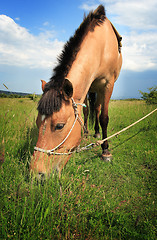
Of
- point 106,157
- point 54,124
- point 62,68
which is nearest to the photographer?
point 54,124

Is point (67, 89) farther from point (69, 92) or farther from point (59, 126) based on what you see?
point (59, 126)

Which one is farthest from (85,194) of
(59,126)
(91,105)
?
(91,105)

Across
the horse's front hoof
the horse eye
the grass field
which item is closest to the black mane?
the horse eye

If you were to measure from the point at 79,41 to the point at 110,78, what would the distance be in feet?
4.02

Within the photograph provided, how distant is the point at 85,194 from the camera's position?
1.74 metres

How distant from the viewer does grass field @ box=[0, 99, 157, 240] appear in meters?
1.23

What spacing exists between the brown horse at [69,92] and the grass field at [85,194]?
0.21 meters

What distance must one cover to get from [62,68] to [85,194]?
5.49 ft

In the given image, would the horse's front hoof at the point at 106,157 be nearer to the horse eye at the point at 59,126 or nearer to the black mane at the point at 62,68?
the horse eye at the point at 59,126

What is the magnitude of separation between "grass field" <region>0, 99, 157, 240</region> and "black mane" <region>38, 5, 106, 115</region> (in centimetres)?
53

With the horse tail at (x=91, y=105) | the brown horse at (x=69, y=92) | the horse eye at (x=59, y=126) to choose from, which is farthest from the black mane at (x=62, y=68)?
the horse tail at (x=91, y=105)

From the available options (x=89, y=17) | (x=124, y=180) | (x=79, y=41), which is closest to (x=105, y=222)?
(x=124, y=180)

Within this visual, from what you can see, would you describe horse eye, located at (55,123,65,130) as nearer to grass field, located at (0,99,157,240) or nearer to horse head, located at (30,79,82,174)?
horse head, located at (30,79,82,174)

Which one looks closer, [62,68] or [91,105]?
[62,68]
